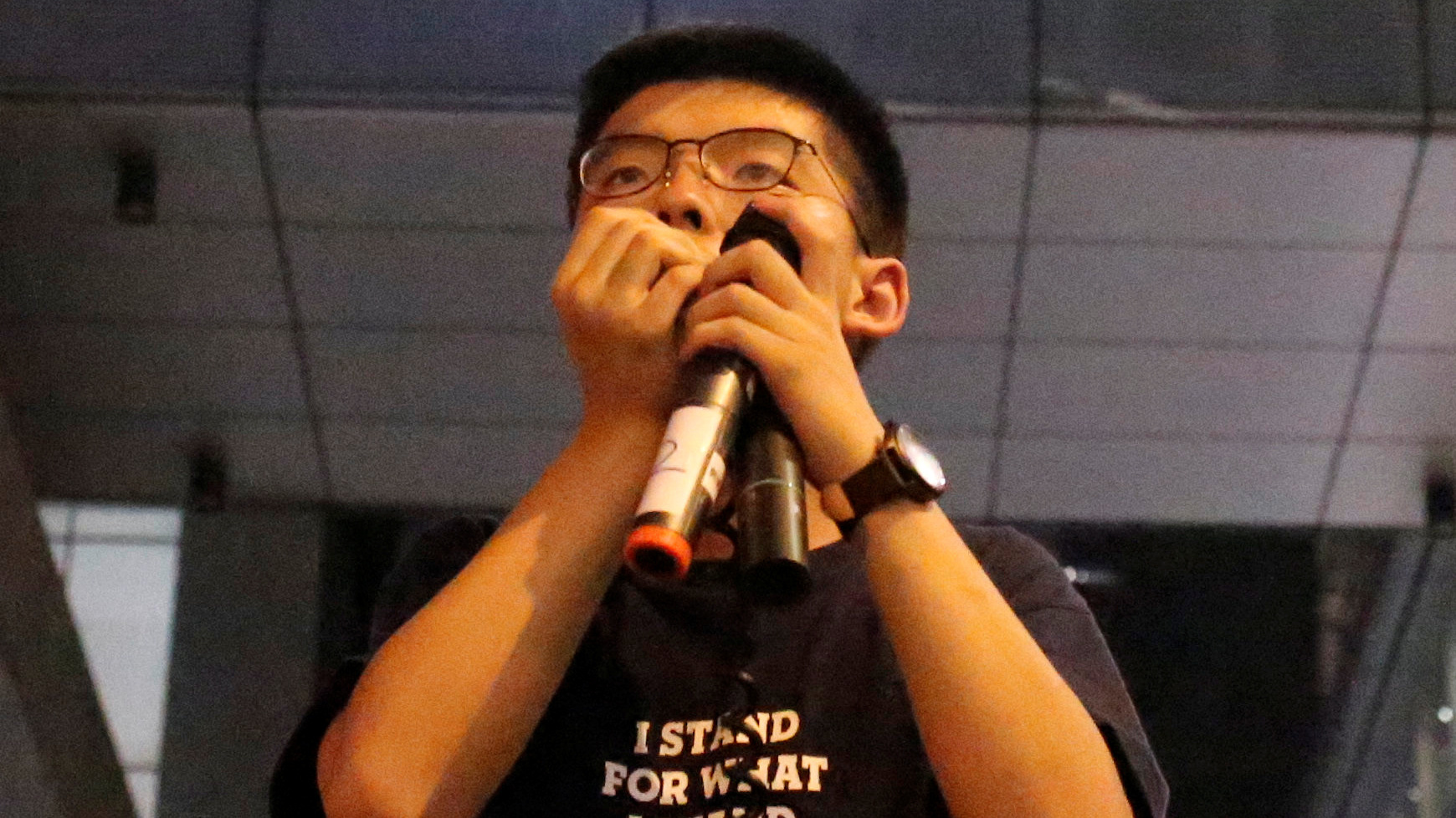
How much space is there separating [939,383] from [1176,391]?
44cm

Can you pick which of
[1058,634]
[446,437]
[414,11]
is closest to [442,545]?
[1058,634]

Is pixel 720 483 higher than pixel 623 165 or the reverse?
the reverse

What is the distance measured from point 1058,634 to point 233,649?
2.73 metres

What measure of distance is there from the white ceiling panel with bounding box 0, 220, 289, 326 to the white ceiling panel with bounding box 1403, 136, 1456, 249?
1893 millimetres

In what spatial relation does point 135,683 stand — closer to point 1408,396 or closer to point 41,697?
point 41,697

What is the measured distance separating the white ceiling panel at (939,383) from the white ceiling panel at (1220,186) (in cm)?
33

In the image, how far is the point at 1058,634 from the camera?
2.60 feet

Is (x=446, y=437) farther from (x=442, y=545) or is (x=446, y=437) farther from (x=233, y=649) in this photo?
(x=442, y=545)

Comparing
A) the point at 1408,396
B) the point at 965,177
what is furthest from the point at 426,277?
the point at 1408,396

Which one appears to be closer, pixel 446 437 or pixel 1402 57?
pixel 1402 57

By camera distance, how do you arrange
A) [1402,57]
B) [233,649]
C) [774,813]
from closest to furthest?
[774,813] → [1402,57] → [233,649]

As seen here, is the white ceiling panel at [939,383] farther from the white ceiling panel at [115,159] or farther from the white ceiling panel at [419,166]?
the white ceiling panel at [115,159]

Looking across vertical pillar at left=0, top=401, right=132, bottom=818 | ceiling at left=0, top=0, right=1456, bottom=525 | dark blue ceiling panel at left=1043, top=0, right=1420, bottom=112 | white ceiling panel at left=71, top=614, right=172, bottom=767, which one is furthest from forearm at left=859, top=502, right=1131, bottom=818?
white ceiling panel at left=71, top=614, right=172, bottom=767

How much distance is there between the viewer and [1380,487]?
10.3ft
